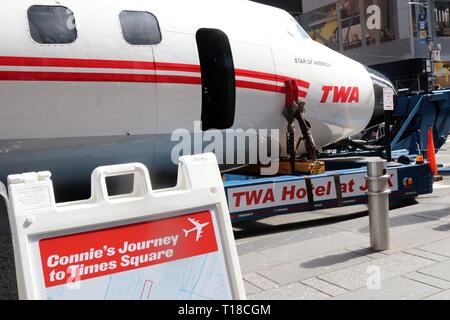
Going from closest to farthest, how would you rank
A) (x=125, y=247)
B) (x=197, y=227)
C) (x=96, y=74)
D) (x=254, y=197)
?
(x=125, y=247)
(x=197, y=227)
(x=96, y=74)
(x=254, y=197)

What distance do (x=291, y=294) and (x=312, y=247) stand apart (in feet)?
4.71

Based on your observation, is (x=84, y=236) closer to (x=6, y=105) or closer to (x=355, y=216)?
(x=6, y=105)

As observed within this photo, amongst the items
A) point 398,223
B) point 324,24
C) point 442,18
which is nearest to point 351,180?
point 398,223

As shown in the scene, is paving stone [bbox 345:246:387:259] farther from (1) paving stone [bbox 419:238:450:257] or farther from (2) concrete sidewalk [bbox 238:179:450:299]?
(1) paving stone [bbox 419:238:450:257]

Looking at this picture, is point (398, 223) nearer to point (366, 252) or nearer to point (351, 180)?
point (351, 180)

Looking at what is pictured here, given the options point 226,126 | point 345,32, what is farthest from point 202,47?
point 345,32

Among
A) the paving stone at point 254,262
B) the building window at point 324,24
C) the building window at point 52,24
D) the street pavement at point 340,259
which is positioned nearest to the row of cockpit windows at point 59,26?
the building window at point 52,24

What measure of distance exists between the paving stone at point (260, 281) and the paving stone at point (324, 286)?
11.4 inches

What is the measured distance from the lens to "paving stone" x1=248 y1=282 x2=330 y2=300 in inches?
156

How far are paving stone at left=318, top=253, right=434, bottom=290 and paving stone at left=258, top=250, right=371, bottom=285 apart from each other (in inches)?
4.9

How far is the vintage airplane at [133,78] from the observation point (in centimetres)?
461

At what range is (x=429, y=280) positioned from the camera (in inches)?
165

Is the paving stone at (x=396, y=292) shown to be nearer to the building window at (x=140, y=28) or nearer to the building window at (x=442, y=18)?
the building window at (x=140, y=28)

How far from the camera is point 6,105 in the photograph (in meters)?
4.48
